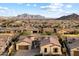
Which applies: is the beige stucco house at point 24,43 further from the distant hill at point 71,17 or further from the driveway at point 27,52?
the distant hill at point 71,17

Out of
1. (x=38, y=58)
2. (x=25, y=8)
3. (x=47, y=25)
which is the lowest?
(x=38, y=58)

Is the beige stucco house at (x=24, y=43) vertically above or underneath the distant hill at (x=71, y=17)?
underneath

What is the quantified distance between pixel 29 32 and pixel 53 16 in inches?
11.5

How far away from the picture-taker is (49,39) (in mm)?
2055

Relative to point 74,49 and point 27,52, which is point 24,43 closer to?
point 27,52

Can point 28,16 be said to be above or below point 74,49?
above

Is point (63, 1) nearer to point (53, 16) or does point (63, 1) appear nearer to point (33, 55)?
point (53, 16)

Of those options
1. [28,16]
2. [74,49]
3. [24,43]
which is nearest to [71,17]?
[74,49]

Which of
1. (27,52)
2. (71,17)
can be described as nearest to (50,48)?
(27,52)

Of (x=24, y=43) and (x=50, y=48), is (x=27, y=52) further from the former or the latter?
(x=50, y=48)

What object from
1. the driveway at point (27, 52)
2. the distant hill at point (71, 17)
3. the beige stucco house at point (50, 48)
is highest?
the distant hill at point (71, 17)

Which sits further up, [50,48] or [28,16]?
[28,16]

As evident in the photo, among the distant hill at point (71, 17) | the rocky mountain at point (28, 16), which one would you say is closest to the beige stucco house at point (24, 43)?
the rocky mountain at point (28, 16)

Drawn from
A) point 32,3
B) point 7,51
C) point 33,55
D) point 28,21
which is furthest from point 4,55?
point 32,3
